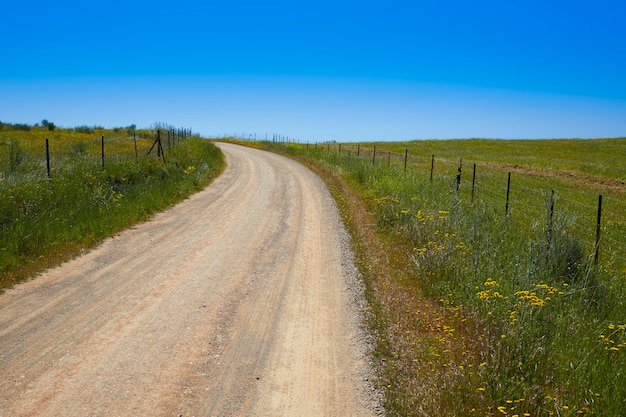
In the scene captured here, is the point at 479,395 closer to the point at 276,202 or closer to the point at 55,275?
the point at 55,275

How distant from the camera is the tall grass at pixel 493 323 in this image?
192 inches

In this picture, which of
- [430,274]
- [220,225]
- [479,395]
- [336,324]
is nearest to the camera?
[479,395]

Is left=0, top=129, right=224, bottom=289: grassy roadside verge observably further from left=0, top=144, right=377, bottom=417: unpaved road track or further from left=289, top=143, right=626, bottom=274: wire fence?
left=289, top=143, right=626, bottom=274: wire fence

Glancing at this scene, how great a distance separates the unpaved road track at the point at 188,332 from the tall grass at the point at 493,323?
635 millimetres

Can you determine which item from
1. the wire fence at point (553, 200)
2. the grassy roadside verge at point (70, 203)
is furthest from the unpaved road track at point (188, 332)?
the wire fence at point (553, 200)

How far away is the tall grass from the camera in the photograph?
489 centimetres

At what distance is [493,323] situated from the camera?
21.1ft

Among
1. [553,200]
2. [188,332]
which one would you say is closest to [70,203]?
[188,332]

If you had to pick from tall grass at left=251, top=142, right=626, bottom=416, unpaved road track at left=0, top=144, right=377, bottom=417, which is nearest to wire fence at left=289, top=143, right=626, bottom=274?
tall grass at left=251, top=142, right=626, bottom=416

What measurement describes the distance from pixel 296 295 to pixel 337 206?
30.6 ft

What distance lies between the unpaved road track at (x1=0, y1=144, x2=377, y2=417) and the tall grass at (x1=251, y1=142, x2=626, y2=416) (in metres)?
0.63

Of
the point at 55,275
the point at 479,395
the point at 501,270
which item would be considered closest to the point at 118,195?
the point at 55,275

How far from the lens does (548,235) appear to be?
30.5 ft

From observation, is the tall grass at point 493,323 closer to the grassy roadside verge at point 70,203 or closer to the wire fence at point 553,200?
the wire fence at point 553,200
